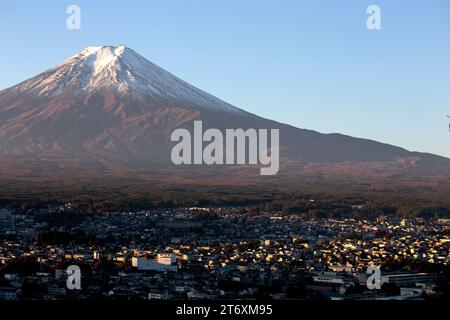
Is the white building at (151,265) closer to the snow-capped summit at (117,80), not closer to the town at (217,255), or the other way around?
the town at (217,255)

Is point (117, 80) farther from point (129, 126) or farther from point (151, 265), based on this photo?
point (151, 265)

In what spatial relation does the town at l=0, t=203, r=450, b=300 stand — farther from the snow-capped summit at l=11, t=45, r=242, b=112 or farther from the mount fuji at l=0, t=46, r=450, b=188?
A: the snow-capped summit at l=11, t=45, r=242, b=112

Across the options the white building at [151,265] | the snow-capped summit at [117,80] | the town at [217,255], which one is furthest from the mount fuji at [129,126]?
the white building at [151,265]

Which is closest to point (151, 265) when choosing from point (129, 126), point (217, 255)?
point (217, 255)

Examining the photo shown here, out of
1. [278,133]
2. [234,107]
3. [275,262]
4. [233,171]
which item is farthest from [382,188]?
[275,262]

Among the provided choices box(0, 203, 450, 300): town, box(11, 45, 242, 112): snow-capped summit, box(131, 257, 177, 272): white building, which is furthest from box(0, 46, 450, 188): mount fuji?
box(131, 257, 177, 272): white building

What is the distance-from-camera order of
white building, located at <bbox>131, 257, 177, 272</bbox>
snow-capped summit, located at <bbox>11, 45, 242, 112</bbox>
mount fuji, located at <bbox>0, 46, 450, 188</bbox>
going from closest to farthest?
white building, located at <bbox>131, 257, 177, 272</bbox> < mount fuji, located at <bbox>0, 46, 450, 188</bbox> < snow-capped summit, located at <bbox>11, 45, 242, 112</bbox>
